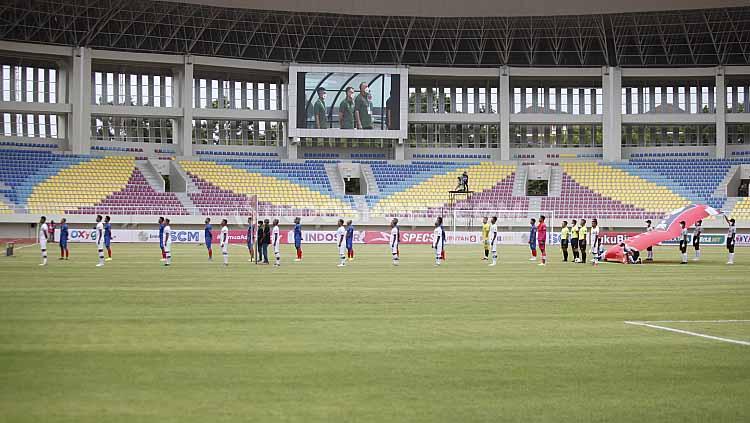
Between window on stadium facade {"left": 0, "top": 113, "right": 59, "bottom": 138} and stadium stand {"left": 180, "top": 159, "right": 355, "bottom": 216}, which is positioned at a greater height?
window on stadium facade {"left": 0, "top": 113, "right": 59, "bottom": 138}

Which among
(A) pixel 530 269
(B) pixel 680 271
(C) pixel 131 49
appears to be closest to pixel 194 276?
(A) pixel 530 269

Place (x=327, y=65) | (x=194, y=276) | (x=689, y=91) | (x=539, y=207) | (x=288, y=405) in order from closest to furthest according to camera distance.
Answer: (x=288, y=405), (x=194, y=276), (x=539, y=207), (x=327, y=65), (x=689, y=91)

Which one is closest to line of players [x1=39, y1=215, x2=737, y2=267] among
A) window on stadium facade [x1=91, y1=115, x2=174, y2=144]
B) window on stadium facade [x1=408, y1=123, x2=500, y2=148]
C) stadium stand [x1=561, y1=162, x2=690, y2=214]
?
stadium stand [x1=561, y1=162, x2=690, y2=214]

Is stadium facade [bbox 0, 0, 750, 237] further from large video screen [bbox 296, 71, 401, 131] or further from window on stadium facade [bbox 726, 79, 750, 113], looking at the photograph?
large video screen [bbox 296, 71, 401, 131]

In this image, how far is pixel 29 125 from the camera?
6475 centimetres

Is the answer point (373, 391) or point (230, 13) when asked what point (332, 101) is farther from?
point (373, 391)

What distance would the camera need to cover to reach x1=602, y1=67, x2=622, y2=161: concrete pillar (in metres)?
68.7

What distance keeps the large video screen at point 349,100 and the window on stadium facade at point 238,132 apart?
18.4 feet

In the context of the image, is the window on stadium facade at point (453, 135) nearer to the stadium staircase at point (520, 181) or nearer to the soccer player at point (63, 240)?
the stadium staircase at point (520, 181)

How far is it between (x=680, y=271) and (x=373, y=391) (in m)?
23.0

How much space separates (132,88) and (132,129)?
3.14 meters

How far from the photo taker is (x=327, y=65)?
66500 millimetres

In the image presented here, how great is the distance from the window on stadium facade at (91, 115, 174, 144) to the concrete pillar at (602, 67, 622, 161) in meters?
33.8

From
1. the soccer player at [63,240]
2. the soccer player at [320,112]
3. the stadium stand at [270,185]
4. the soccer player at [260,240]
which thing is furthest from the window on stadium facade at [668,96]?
the soccer player at [63,240]
